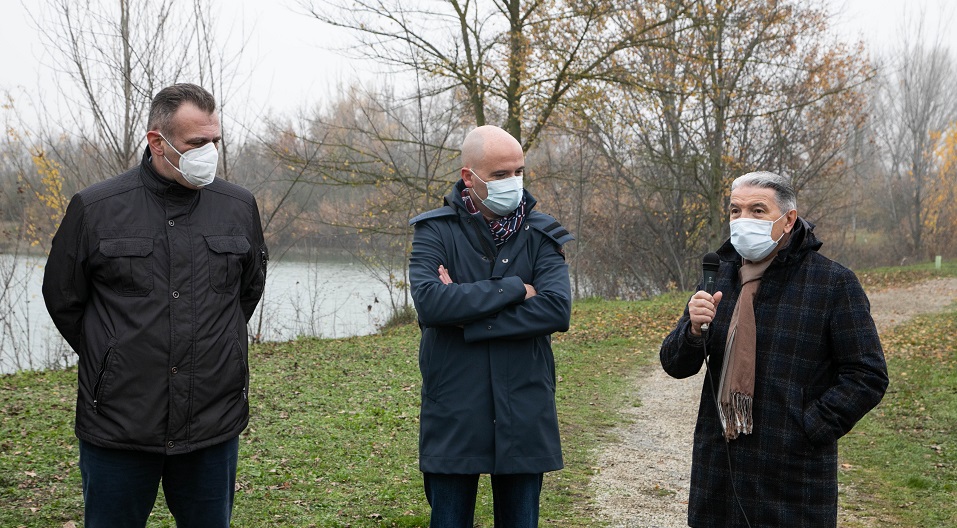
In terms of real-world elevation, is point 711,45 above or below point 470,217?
above

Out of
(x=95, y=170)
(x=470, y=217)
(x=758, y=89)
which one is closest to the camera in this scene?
(x=470, y=217)

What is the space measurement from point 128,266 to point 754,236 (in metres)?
2.27

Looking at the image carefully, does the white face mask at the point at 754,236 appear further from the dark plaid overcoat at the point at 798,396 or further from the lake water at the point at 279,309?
the lake water at the point at 279,309

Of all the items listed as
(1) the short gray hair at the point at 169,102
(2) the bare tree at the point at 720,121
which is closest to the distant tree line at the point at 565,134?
(2) the bare tree at the point at 720,121

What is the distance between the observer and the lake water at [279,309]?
42.2 ft

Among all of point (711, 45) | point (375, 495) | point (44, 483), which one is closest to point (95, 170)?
point (44, 483)

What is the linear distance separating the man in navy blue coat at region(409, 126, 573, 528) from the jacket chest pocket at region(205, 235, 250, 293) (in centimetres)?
67

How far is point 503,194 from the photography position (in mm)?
3211

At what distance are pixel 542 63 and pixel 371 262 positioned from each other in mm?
6133

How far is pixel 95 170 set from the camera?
1309cm

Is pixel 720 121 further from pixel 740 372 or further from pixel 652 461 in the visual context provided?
pixel 740 372

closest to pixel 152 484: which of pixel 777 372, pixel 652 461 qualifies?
pixel 777 372

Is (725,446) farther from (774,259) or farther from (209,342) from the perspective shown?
(209,342)

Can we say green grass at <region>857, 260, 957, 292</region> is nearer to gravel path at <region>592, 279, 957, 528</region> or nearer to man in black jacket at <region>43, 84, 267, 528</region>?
gravel path at <region>592, 279, 957, 528</region>
